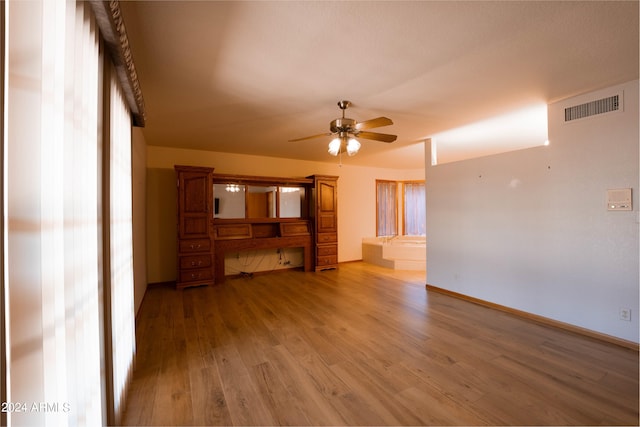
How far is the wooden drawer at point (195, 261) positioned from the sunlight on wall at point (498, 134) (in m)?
4.41

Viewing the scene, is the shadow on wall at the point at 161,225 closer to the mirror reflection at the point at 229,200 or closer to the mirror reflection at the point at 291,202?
the mirror reflection at the point at 229,200

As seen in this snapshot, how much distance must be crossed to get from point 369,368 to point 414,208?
243 inches

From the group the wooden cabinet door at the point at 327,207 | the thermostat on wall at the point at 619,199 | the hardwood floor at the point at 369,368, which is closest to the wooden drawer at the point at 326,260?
the wooden cabinet door at the point at 327,207

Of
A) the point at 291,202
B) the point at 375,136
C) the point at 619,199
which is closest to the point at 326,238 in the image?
the point at 291,202

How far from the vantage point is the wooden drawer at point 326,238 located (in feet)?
18.7

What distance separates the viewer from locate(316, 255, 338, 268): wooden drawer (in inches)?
224

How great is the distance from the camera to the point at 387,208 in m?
7.34

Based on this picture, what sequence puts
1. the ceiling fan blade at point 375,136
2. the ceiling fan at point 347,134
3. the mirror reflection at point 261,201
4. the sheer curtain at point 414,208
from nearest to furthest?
the ceiling fan at point 347,134, the ceiling fan blade at point 375,136, the mirror reflection at point 261,201, the sheer curtain at point 414,208

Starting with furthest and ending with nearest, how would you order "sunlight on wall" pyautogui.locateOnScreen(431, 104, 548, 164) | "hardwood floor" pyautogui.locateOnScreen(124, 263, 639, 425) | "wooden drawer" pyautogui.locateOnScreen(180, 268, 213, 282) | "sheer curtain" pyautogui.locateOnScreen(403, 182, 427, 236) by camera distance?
1. "sheer curtain" pyautogui.locateOnScreen(403, 182, 427, 236)
2. "wooden drawer" pyautogui.locateOnScreen(180, 268, 213, 282)
3. "sunlight on wall" pyautogui.locateOnScreen(431, 104, 548, 164)
4. "hardwood floor" pyautogui.locateOnScreen(124, 263, 639, 425)

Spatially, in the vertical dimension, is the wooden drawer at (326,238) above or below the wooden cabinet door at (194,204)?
below

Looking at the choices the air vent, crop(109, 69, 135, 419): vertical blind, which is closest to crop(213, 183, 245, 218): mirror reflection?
crop(109, 69, 135, 419): vertical blind

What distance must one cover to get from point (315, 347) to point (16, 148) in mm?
2460

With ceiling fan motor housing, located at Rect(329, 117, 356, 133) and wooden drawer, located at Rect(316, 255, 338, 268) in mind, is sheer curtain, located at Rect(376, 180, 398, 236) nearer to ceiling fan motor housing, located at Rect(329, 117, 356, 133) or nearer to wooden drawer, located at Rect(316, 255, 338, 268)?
wooden drawer, located at Rect(316, 255, 338, 268)

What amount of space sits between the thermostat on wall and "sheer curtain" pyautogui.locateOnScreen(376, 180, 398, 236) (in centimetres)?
473
